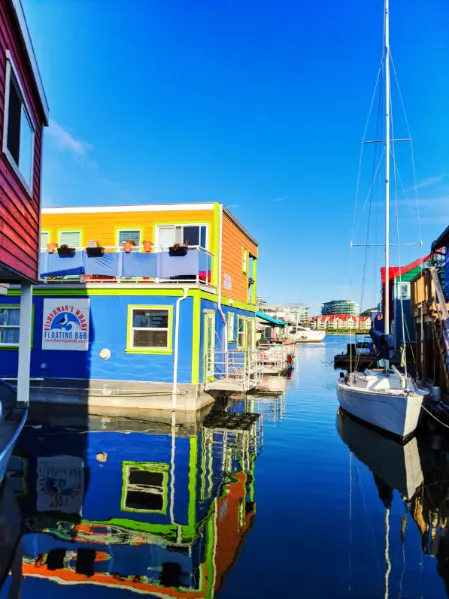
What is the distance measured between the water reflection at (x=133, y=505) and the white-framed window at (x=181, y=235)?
7583 mm

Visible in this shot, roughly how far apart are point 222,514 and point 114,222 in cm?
1369

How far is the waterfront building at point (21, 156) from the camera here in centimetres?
716

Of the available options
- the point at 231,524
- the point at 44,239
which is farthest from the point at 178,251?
the point at 231,524

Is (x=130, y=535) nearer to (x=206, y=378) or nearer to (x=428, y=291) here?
(x=206, y=378)

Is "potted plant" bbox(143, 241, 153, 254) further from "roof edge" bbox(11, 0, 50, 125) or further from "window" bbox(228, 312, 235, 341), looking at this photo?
"roof edge" bbox(11, 0, 50, 125)

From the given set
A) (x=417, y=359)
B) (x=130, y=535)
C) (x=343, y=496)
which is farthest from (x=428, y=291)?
(x=130, y=535)

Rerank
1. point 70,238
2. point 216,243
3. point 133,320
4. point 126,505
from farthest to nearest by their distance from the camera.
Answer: point 70,238
point 216,243
point 133,320
point 126,505

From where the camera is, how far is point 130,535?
6125mm

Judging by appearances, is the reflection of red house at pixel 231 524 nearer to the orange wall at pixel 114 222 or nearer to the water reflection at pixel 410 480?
the water reflection at pixel 410 480

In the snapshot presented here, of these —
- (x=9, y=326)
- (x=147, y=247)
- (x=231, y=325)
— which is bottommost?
(x=9, y=326)

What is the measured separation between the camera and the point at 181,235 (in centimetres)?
1766

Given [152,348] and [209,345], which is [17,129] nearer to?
[152,348]

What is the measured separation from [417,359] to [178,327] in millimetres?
11451

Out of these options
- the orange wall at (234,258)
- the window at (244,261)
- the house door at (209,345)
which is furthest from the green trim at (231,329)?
the window at (244,261)
